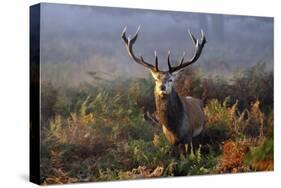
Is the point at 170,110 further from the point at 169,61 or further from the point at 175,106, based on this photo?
the point at 169,61

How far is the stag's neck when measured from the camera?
1044 cm

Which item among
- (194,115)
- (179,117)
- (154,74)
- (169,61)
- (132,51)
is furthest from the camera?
(194,115)

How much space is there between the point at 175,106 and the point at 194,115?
0.34 metres

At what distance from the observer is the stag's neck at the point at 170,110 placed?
10438mm

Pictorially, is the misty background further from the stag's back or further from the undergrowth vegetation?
the stag's back

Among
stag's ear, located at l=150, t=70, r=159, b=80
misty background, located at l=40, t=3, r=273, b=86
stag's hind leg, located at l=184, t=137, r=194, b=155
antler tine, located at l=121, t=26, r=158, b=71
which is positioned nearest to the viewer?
misty background, located at l=40, t=3, r=273, b=86

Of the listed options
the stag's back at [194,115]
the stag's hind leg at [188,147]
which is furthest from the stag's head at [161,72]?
the stag's hind leg at [188,147]

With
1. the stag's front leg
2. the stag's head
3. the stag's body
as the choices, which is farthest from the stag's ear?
the stag's front leg

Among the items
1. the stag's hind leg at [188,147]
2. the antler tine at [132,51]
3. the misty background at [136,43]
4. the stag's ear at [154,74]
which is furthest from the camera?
the stag's hind leg at [188,147]

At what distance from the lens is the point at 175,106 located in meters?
10.6

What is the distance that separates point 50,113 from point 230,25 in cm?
290

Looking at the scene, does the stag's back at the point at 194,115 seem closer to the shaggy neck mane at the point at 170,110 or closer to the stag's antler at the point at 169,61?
the shaggy neck mane at the point at 170,110

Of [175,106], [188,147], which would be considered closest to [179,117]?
[175,106]

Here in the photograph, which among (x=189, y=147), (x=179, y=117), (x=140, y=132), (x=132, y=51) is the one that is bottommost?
(x=189, y=147)
